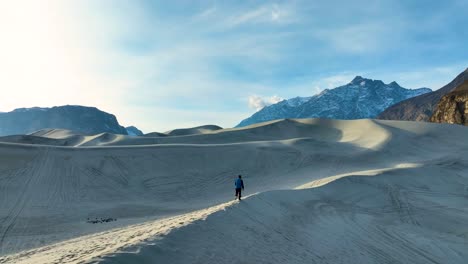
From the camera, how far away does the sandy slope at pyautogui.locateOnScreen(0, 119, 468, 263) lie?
11586mm

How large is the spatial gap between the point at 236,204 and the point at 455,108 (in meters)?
99.1

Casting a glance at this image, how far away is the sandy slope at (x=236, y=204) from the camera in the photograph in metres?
11.6

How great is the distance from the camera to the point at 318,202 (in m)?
19.2

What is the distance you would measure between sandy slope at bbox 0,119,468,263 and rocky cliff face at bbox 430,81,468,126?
2223 inches

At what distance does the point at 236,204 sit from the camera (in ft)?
48.9

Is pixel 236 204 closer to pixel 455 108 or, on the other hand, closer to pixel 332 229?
pixel 332 229

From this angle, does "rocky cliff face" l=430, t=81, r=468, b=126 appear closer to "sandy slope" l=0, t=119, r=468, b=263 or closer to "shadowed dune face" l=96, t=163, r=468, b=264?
"sandy slope" l=0, t=119, r=468, b=263

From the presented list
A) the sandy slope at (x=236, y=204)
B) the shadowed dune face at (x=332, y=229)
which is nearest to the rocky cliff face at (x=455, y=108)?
the sandy slope at (x=236, y=204)

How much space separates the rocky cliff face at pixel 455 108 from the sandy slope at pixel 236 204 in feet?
185

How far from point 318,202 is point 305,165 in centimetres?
1635

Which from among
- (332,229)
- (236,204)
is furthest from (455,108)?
(236,204)

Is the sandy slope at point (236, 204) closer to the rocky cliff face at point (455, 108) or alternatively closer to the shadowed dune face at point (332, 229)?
the shadowed dune face at point (332, 229)

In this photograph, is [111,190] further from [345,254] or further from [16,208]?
[345,254]

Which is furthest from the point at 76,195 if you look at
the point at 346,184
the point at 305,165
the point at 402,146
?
the point at 402,146
